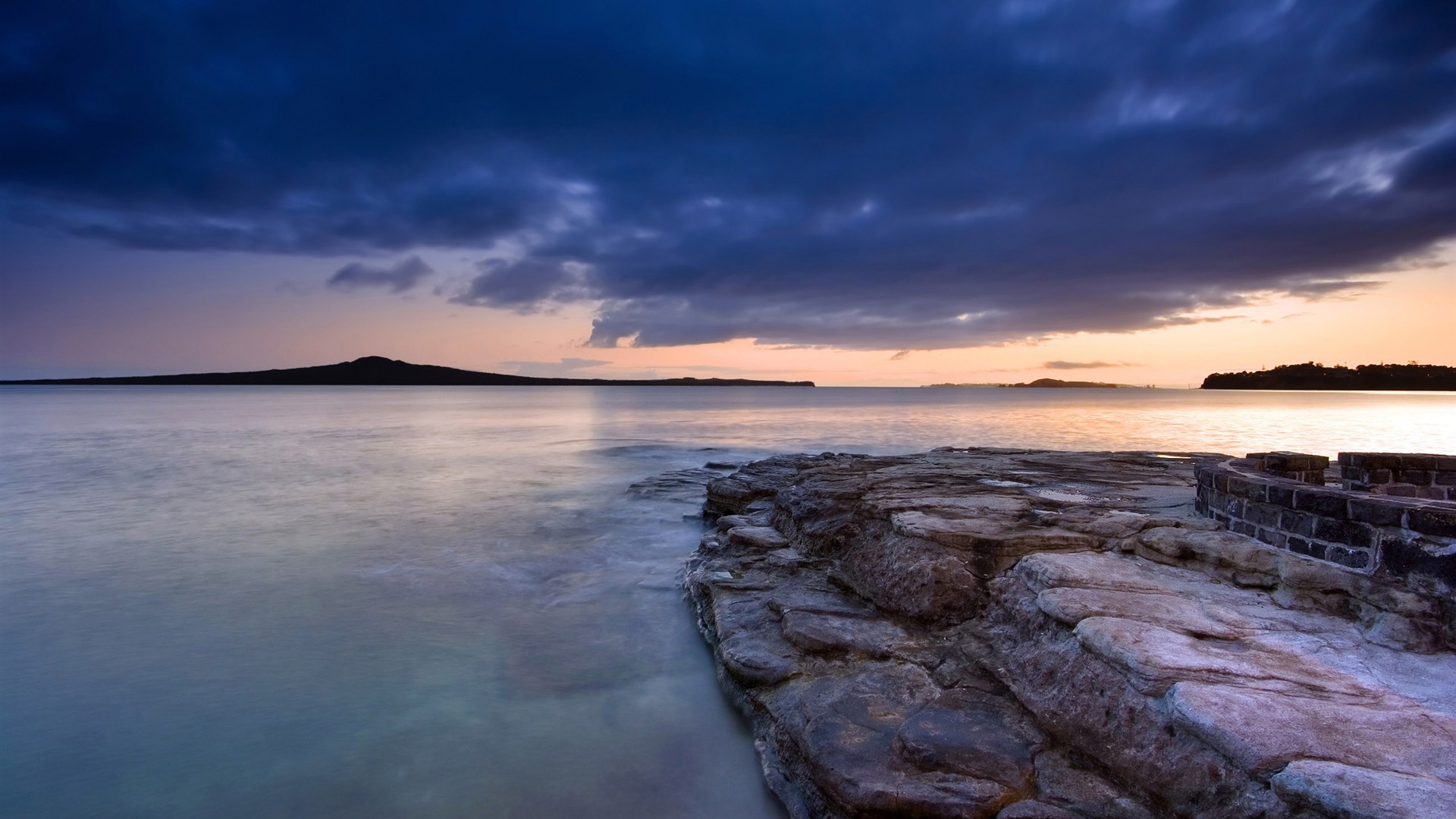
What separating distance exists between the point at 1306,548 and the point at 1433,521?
88 centimetres

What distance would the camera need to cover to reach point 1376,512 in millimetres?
4742

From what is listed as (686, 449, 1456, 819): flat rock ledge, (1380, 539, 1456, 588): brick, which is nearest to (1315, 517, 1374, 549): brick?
(1380, 539, 1456, 588): brick

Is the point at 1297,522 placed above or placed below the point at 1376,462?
below

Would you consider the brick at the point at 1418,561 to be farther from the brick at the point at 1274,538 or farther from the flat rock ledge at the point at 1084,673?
the brick at the point at 1274,538

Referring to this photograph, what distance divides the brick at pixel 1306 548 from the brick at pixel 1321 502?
0.77 feet

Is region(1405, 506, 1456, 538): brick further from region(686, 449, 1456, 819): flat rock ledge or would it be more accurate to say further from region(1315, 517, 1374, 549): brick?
region(686, 449, 1456, 819): flat rock ledge

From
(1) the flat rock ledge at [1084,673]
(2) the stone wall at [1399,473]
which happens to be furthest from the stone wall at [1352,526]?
(2) the stone wall at [1399,473]

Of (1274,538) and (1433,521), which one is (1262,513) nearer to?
(1274,538)

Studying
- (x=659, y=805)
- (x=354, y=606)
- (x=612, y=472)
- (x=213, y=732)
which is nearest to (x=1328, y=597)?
(x=659, y=805)

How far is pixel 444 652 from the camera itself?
7156 millimetres

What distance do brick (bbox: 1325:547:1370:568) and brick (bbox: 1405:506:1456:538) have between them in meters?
0.39

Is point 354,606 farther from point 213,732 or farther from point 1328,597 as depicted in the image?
point 1328,597

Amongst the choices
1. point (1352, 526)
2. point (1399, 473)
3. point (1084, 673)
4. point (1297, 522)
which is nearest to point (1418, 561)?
point (1352, 526)

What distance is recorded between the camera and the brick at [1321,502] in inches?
196
